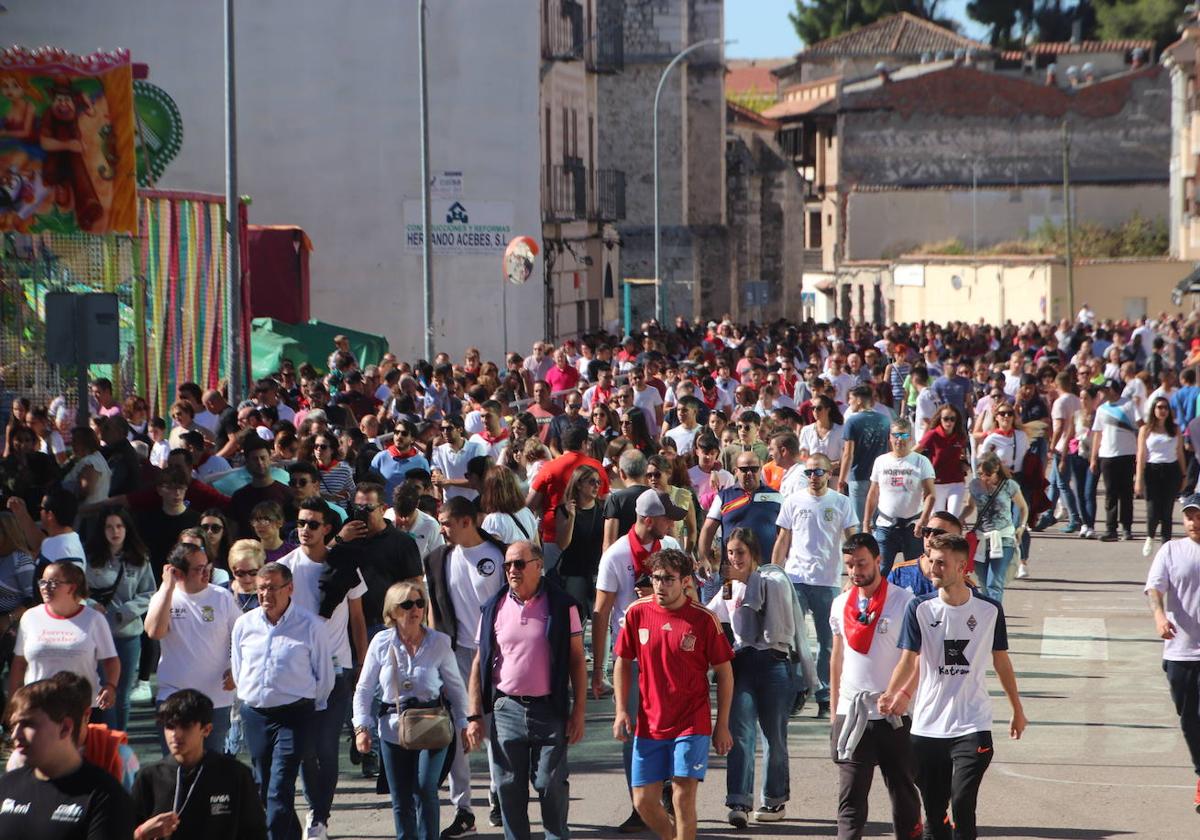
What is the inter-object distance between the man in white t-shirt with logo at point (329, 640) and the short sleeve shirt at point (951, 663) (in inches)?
101

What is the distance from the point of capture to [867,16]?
299 feet

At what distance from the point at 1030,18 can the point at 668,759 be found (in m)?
84.1

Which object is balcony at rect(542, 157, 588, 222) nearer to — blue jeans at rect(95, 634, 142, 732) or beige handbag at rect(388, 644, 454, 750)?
blue jeans at rect(95, 634, 142, 732)

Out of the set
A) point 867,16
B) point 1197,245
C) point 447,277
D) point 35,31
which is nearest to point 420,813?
point 447,277

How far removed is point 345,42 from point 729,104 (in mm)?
47673

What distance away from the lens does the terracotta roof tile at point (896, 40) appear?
83.9 meters

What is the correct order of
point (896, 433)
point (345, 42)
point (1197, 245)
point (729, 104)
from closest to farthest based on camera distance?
point (896, 433)
point (345, 42)
point (1197, 245)
point (729, 104)

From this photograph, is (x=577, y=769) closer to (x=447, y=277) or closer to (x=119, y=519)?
(x=119, y=519)

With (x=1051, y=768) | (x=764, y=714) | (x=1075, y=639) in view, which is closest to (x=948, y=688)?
(x=764, y=714)

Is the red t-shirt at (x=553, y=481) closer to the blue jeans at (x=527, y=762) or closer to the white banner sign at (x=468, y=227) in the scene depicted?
the blue jeans at (x=527, y=762)

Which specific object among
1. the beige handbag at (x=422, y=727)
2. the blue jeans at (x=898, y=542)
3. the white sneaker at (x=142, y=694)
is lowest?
the white sneaker at (x=142, y=694)

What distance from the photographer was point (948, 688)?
8.34 metres

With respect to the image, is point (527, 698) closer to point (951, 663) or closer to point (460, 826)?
point (460, 826)

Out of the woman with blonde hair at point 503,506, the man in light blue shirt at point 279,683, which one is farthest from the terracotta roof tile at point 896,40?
the man in light blue shirt at point 279,683
